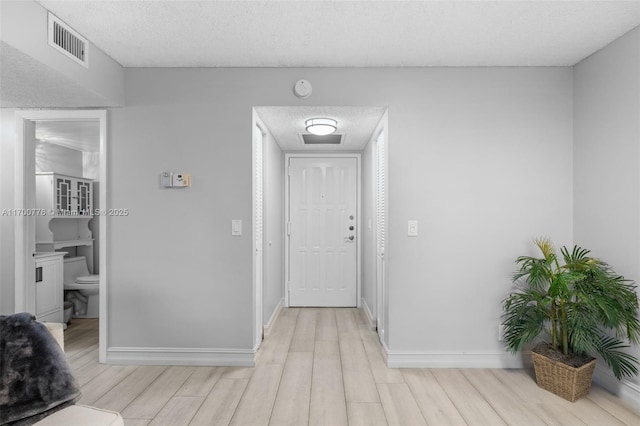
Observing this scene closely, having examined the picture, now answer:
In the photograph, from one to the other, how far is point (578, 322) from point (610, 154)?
1.19m

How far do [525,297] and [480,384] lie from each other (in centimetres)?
71

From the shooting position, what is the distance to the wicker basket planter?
7.84 feet

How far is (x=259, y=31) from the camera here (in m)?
2.43

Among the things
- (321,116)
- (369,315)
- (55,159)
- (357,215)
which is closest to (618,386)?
(369,315)

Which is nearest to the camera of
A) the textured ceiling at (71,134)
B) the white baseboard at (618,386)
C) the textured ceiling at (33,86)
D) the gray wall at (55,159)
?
the textured ceiling at (33,86)

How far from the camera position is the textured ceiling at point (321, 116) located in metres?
3.12

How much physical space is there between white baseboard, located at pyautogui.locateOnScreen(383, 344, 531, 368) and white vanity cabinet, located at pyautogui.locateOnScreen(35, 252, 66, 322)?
3562 millimetres

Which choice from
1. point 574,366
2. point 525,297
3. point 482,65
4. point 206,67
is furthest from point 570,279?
point 206,67

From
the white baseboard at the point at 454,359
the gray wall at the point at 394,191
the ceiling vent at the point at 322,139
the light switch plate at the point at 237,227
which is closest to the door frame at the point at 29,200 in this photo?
the gray wall at the point at 394,191

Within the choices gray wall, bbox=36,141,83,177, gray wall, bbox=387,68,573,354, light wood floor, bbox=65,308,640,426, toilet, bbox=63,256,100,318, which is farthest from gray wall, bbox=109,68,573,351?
gray wall, bbox=36,141,83,177

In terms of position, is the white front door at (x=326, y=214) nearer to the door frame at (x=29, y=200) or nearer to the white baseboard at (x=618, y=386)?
the door frame at (x=29, y=200)

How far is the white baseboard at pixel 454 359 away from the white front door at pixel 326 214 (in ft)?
6.52

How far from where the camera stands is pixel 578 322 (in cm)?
242

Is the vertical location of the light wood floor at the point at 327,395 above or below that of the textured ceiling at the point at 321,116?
below
